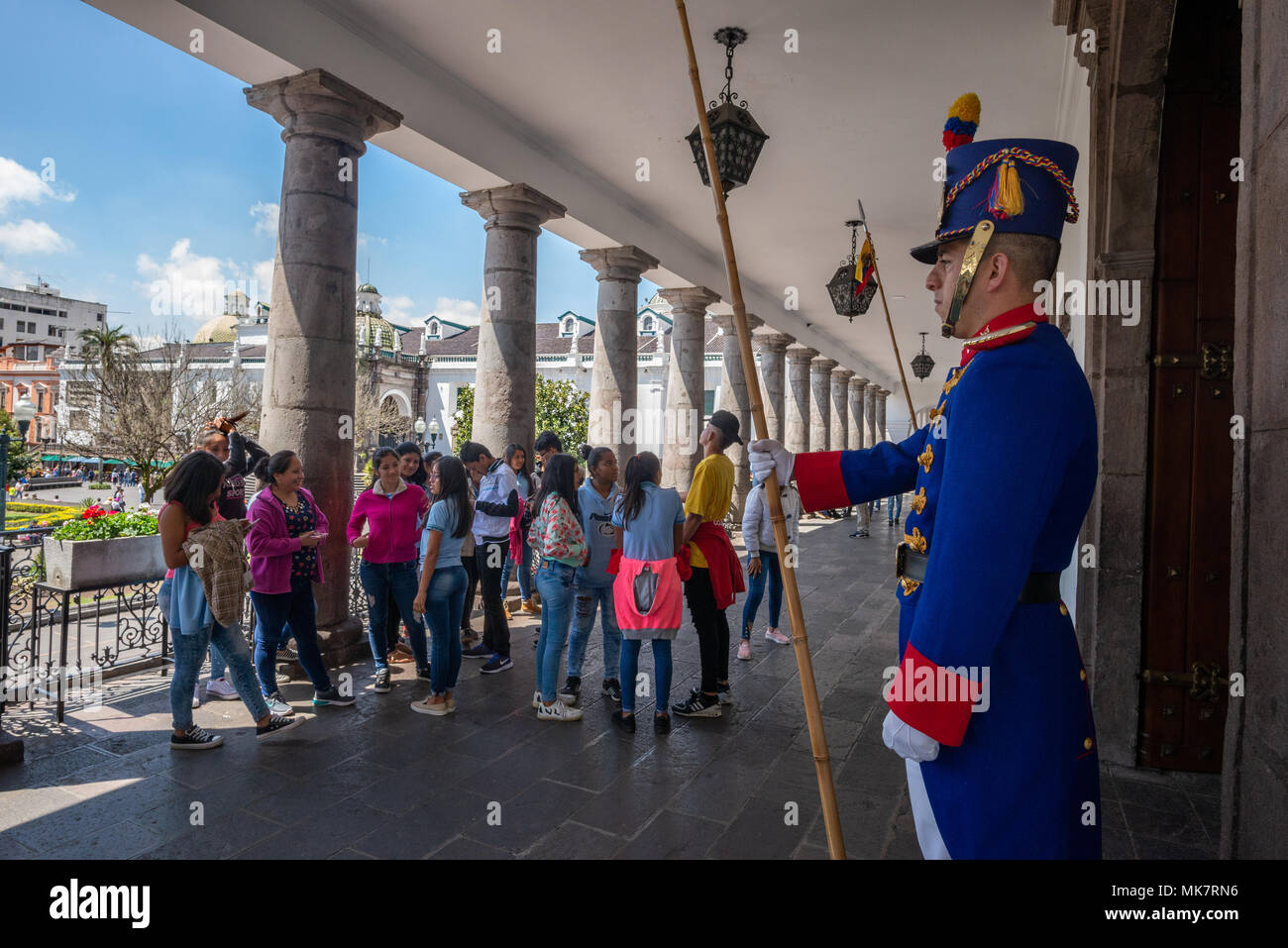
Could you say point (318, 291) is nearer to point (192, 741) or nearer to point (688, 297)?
point (192, 741)

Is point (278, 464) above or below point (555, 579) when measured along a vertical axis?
above

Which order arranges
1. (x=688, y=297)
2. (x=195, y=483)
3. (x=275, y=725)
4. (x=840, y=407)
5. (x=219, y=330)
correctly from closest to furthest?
(x=195, y=483), (x=275, y=725), (x=688, y=297), (x=840, y=407), (x=219, y=330)

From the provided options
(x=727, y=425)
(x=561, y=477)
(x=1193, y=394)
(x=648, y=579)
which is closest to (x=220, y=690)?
(x=561, y=477)

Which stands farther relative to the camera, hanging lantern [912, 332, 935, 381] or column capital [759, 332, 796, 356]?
hanging lantern [912, 332, 935, 381]

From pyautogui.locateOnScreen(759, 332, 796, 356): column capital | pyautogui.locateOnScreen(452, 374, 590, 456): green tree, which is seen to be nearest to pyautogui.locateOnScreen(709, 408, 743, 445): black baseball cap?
pyautogui.locateOnScreen(759, 332, 796, 356): column capital

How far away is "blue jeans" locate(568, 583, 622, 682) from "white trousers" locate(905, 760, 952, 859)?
→ 3154 millimetres

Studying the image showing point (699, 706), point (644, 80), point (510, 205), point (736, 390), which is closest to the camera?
point (699, 706)

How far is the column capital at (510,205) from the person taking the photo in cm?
721

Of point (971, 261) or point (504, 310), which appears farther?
point (504, 310)

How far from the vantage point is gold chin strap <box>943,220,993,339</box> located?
1.58 metres

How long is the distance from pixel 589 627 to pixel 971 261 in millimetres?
3694

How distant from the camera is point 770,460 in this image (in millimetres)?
2014

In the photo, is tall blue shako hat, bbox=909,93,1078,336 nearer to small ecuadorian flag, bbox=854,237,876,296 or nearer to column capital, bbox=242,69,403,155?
small ecuadorian flag, bbox=854,237,876,296

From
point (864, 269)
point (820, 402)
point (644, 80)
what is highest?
point (644, 80)
